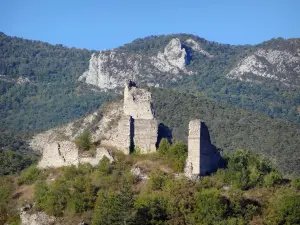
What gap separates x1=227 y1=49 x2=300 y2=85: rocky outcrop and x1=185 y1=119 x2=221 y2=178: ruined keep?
10580 centimetres

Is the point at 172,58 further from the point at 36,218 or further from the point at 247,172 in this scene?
the point at 36,218

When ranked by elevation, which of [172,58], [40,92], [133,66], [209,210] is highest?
[172,58]

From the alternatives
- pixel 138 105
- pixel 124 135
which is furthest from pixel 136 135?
pixel 138 105

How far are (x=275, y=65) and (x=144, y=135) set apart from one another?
347 ft

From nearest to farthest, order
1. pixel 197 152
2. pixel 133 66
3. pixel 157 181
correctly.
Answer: pixel 157 181 → pixel 197 152 → pixel 133 66

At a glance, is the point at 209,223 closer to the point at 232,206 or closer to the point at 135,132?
the point at 232,206

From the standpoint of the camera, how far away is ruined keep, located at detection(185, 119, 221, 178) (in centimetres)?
4766

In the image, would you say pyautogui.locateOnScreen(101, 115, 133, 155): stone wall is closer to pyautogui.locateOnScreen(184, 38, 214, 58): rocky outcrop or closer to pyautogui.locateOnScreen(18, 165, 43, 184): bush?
pyautogui.locateOnScreen(18, 165, 43, 184): bush

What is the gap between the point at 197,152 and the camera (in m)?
47.7

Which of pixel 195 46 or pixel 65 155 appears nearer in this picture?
pixel 65 155

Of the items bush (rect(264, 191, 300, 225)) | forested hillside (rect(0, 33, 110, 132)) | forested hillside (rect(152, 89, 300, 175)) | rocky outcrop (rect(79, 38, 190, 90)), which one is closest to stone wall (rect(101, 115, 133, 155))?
bush (rect(264, 191, 300, 225))

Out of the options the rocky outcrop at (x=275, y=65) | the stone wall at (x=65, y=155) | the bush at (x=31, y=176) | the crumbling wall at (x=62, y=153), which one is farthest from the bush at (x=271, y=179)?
the rocky outcrop at (x=275, y=65)

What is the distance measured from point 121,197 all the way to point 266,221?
323 inches

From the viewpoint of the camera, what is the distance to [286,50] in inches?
6029
